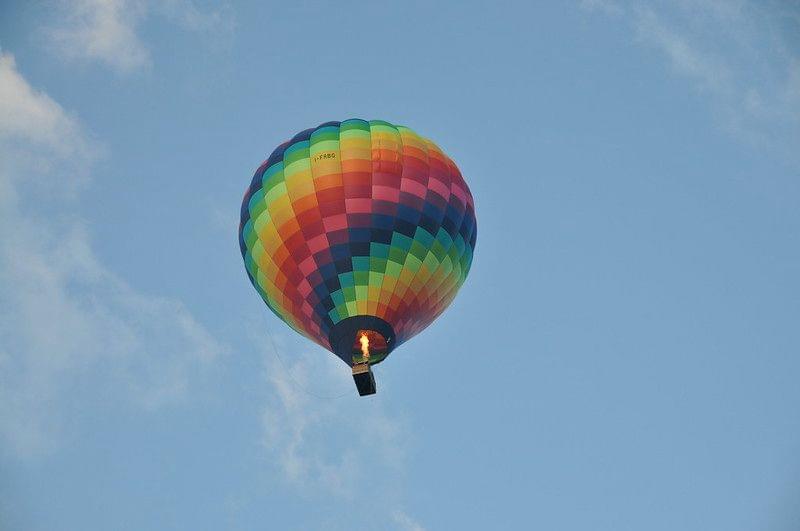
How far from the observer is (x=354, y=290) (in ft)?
87.5

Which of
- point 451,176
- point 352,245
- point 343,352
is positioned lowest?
point 343,352

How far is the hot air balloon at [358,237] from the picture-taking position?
26734 millimetres

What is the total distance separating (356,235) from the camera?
26875 millimetres

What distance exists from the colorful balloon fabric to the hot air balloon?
0.07 ft

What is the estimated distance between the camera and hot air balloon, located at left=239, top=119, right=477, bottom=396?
26.7m

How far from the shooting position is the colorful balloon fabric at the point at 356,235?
2677 centimetres

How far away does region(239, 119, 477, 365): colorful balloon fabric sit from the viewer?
26.8m

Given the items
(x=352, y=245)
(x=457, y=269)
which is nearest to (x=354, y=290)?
(x=352, y=245)

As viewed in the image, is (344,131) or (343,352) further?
(344,131)

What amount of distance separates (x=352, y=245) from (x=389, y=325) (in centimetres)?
178

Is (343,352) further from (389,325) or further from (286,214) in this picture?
(286,214)

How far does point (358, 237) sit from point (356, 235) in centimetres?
6

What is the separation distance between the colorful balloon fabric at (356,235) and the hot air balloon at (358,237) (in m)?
0.02

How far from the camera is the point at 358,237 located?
2686 cm
